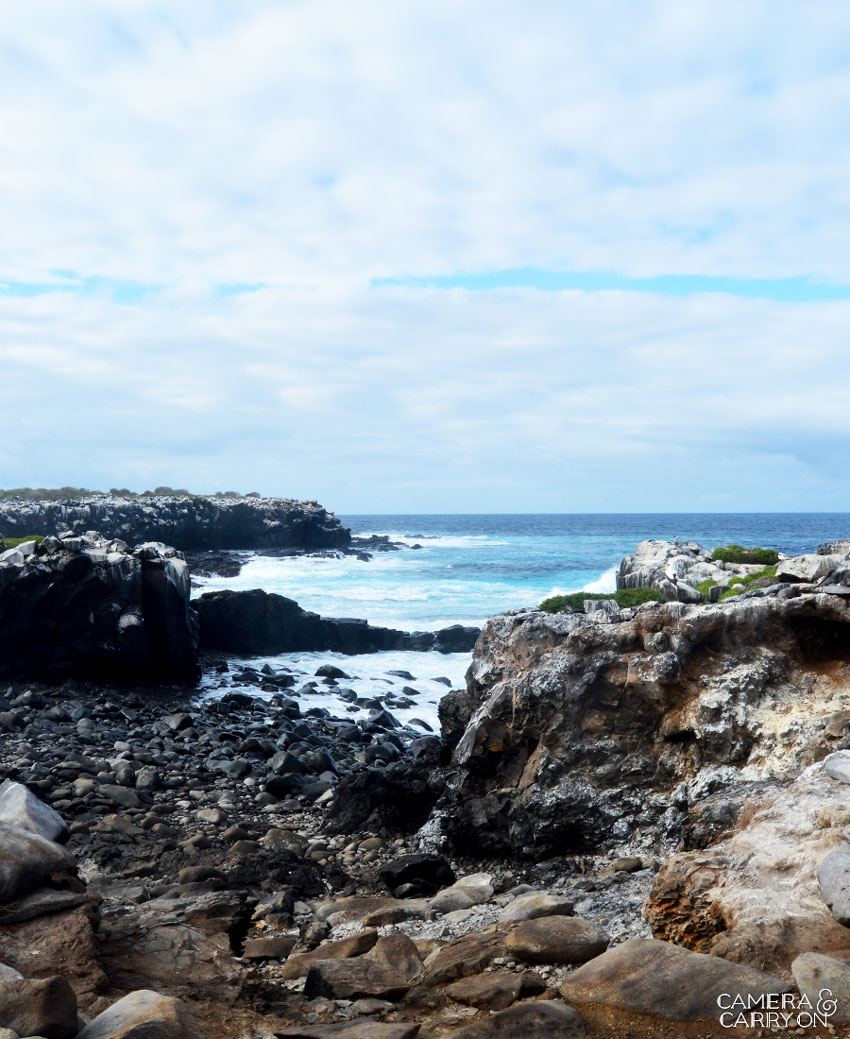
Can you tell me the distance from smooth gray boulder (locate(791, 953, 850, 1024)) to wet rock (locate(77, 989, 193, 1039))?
141 inches

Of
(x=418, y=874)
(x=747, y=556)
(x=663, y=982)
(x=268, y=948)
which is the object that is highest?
(x=747, y=556)

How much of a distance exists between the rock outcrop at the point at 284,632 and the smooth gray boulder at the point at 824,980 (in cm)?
2484

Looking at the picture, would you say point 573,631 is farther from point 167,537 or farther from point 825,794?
point 167,537

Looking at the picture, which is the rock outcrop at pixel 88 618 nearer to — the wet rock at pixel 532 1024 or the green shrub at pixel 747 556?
the green shrub at pixel 747 556

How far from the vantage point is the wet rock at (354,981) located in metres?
5.59

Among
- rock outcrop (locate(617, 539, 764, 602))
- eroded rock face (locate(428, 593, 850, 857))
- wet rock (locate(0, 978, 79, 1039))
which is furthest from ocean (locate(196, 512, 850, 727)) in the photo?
wet rock (locate(0, 978, 79, 1039))

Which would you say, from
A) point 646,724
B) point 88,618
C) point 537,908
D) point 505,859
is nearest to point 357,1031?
point 537,908

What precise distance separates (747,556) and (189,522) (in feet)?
177

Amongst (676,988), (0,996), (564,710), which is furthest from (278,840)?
(676,988)

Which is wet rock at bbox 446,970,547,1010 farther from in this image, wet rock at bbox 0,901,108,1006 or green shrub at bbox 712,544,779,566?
green shrub at bbox 712,544,779,566

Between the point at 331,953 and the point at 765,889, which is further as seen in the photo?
the point at 331,953

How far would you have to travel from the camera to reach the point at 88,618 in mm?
21484

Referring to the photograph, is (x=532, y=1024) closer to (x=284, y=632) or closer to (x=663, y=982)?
(x=663, y=982)

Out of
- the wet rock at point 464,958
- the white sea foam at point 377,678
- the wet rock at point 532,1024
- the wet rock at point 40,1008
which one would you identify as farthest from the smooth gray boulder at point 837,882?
the white sea foam at point 377,678
